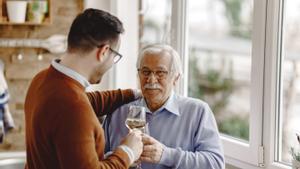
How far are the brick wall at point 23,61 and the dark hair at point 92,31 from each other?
166cm

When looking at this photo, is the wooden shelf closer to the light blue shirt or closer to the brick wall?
the brick wall

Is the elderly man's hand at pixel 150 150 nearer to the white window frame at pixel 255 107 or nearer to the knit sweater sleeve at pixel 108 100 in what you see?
the knit sweater sleeve at pixel 108 100

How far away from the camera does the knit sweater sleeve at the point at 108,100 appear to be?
219cm

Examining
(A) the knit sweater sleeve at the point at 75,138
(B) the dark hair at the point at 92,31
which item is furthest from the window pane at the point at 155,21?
(A) the knit sweater sleeve at the point at 75,138

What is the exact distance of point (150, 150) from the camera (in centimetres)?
191

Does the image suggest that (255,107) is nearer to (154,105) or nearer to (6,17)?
(154,105)

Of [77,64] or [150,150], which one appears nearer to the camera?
[77,64]

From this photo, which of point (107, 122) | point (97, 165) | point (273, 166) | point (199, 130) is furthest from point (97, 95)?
point (273, 166)

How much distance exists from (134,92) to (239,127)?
2.34 ft

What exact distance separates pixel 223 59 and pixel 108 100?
1.06 meters

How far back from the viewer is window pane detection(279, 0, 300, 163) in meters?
2.28

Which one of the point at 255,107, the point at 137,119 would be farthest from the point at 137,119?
the point at 255,107

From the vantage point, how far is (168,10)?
10.7ft

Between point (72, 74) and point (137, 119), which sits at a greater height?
point (72, 74)
